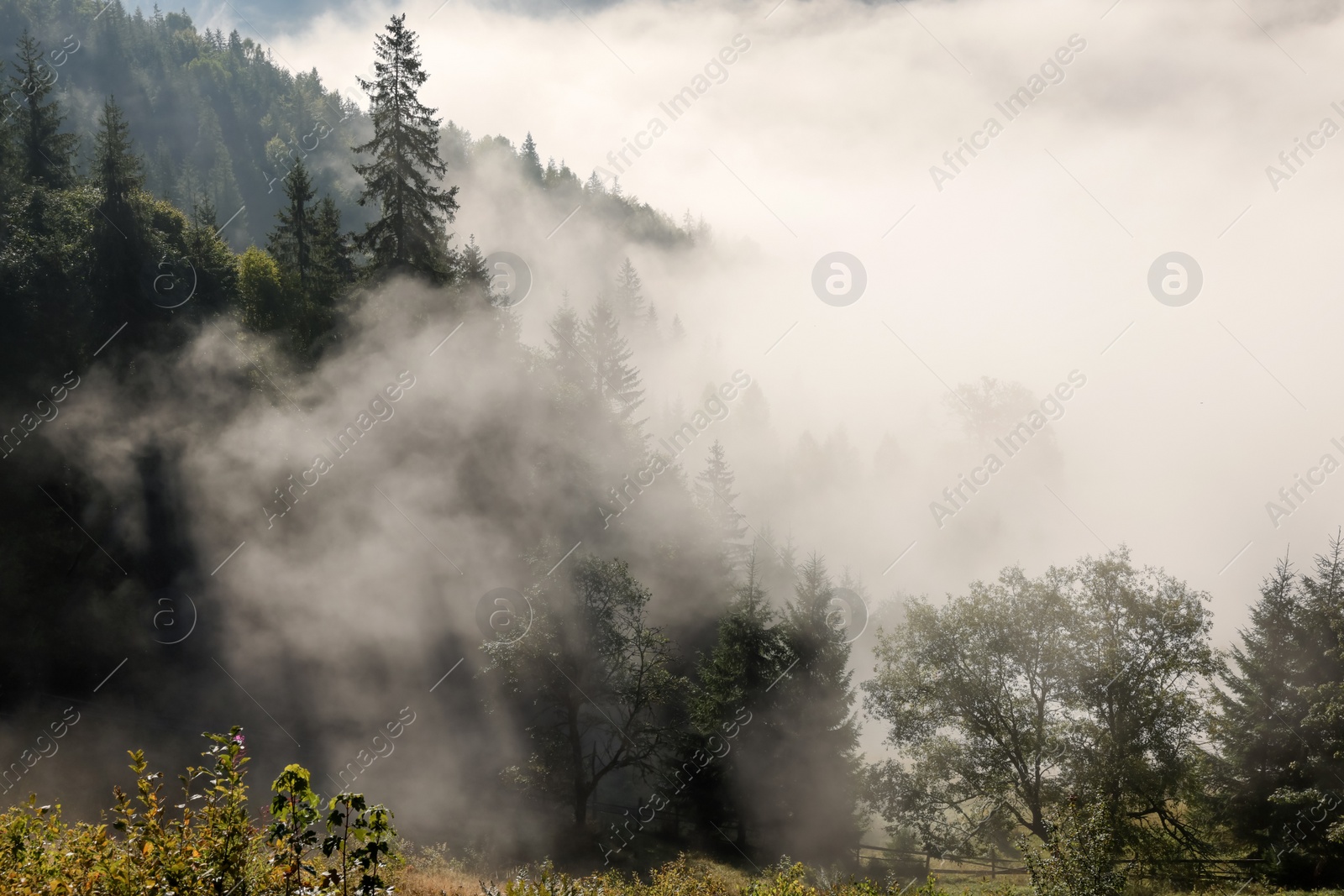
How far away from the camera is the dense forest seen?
2127 centimetres

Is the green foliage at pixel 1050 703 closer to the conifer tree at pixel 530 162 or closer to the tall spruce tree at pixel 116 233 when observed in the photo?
the tall spruce tree at pixel 116 233

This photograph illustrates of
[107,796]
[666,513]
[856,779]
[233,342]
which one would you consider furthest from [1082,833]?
[233,342]

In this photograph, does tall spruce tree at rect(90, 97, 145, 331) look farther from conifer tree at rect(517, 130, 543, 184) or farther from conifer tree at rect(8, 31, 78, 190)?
conifer tree at rect(517, 130, 543, 184)

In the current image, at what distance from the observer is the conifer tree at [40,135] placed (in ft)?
122

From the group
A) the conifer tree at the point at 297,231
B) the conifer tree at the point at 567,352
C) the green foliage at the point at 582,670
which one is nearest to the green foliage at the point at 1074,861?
the green foliage at the point at 582,670

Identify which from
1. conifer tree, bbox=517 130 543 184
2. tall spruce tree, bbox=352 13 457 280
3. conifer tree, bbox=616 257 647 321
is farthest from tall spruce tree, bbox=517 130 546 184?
tall spruce tree, bbox=352 13 457 280

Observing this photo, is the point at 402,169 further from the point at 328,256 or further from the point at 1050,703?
the point at 1050,703

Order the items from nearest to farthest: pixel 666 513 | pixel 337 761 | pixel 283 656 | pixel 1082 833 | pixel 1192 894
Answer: pixel 1082 833
pixel 1192 894
pixel 337 761
pixel 283 656
pixel 666 513

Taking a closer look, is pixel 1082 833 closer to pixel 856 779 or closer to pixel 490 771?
pixel 856 779

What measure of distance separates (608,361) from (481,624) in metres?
29.2

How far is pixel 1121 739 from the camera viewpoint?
67.1 feet

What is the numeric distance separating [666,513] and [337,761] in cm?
1944

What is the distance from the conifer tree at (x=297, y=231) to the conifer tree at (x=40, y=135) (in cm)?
987

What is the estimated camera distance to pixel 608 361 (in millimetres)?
52312
